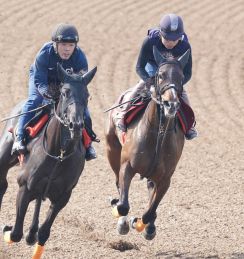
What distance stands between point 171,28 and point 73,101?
252cm

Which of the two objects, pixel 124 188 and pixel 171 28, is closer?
pixel 171 28

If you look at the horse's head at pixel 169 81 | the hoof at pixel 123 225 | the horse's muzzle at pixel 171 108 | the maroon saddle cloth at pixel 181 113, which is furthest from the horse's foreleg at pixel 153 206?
the horse's muzzle at pixel 171 108

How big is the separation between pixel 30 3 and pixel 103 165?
11328 millimetres

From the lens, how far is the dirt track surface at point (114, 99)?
11484 mm

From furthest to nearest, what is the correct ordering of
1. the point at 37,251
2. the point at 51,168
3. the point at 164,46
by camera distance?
the point at 164,46, the point at 37,251, the point at 51,168

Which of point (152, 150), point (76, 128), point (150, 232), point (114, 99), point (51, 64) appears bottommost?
point (150, 232)

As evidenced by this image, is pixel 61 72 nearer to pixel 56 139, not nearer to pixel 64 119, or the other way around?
pixel 64 119

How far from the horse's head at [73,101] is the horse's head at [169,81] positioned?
114 cm

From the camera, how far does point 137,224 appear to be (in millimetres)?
11180

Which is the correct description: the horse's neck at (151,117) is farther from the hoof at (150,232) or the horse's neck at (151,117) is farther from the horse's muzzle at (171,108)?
the hoof at (150,232)

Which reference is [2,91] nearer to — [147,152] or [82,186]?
[82,186]

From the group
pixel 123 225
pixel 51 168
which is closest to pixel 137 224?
pixel 123 225

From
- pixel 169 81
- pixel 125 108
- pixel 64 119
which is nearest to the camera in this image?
pixel 64 119

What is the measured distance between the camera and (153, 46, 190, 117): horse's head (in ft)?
30.7
